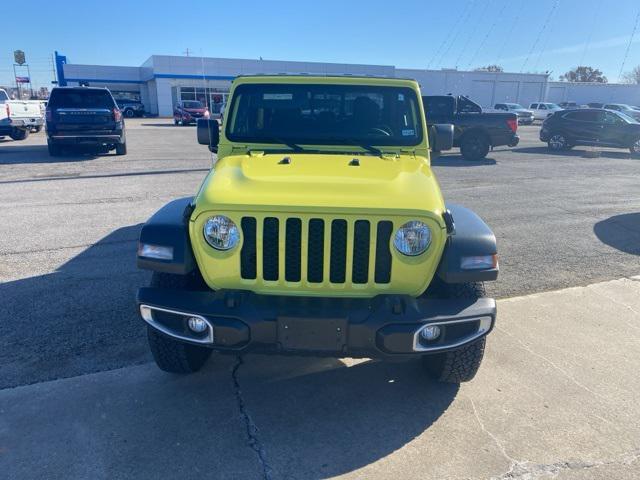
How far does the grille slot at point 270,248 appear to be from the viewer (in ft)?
8.82

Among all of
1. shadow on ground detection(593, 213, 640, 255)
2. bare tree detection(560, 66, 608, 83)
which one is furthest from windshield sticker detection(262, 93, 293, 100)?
bare tree detection(560, 66, 608, 83)

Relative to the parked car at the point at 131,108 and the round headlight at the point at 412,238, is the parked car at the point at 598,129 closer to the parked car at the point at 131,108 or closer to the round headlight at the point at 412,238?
the round headlight at the point at 412,238

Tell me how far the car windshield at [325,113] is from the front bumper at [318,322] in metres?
1.72

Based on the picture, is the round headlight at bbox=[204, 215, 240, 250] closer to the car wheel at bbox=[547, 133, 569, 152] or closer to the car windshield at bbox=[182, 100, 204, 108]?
the car wheel at bbox=[547, 133, 569, 152]

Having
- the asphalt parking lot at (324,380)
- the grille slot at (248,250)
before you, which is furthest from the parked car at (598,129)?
the grille slot at (248,250)

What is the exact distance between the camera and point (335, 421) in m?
3.01

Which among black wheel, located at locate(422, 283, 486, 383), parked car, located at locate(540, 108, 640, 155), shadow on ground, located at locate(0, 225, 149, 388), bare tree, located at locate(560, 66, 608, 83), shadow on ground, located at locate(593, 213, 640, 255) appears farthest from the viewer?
bare tree, located at locate(560, 66, 608, 83)

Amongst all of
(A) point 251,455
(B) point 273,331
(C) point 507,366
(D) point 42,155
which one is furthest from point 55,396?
(D) point 42,155

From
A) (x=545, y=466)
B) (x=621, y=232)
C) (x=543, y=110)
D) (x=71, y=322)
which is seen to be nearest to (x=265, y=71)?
(x=543, y=110)

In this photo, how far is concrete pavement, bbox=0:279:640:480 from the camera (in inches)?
104

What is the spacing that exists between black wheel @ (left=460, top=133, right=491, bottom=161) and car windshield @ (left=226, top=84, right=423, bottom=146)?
1218 cm

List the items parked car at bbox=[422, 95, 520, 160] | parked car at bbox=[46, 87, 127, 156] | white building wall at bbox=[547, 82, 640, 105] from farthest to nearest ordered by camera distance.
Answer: white building wall at bbox=[547, 82, 640, 105], parked car at bbox=[422, 95, 520, 160], parked car at bbox=[46, 87, 127, 156]

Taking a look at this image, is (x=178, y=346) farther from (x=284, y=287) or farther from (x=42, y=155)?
(x=42, y=155)

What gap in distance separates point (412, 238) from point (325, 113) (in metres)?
1.79
